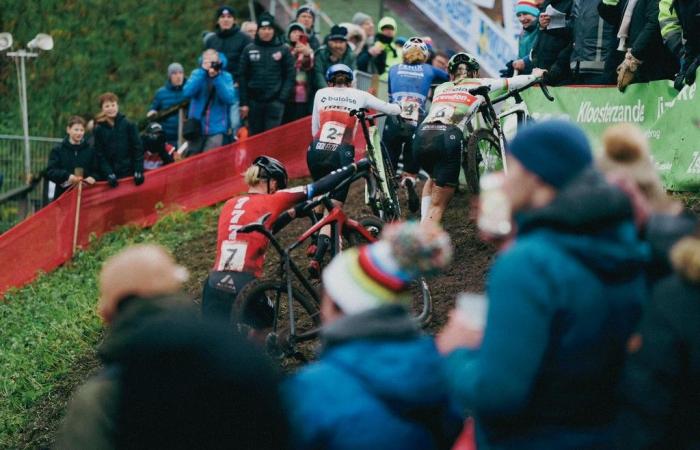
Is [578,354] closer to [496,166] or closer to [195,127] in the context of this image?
[496,166]

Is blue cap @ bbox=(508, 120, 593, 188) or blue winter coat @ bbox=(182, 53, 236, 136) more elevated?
blue cap @ bbox=(508, 120, 593, 188)

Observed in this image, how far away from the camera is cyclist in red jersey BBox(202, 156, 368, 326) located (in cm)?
880

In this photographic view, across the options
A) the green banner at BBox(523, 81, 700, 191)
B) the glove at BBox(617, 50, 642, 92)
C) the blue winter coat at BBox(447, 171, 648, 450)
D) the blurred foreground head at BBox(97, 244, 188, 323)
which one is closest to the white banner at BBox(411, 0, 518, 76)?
the green banner at BBox(523, 81, 700, 191)

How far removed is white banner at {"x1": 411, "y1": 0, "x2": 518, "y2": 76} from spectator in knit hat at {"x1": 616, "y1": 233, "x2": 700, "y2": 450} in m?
16.1

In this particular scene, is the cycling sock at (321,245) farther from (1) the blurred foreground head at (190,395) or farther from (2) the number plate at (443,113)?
(1) the blurred foreground head at (190,395)

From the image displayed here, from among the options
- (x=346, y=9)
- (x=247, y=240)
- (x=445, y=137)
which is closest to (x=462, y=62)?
(x=445, y=137)

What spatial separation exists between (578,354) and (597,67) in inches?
382

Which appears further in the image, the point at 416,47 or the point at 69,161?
the point at 69,161

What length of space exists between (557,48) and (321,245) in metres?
5.09

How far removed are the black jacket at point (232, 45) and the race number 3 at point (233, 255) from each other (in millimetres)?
8971

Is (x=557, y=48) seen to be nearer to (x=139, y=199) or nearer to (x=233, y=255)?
(x=139, y=199)

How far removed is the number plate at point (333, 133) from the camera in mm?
11914

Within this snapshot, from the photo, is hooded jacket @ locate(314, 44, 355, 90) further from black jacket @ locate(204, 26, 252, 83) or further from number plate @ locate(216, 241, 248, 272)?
number plate @ locate(216, 241, 248, 272)

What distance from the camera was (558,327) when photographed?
3889mm
